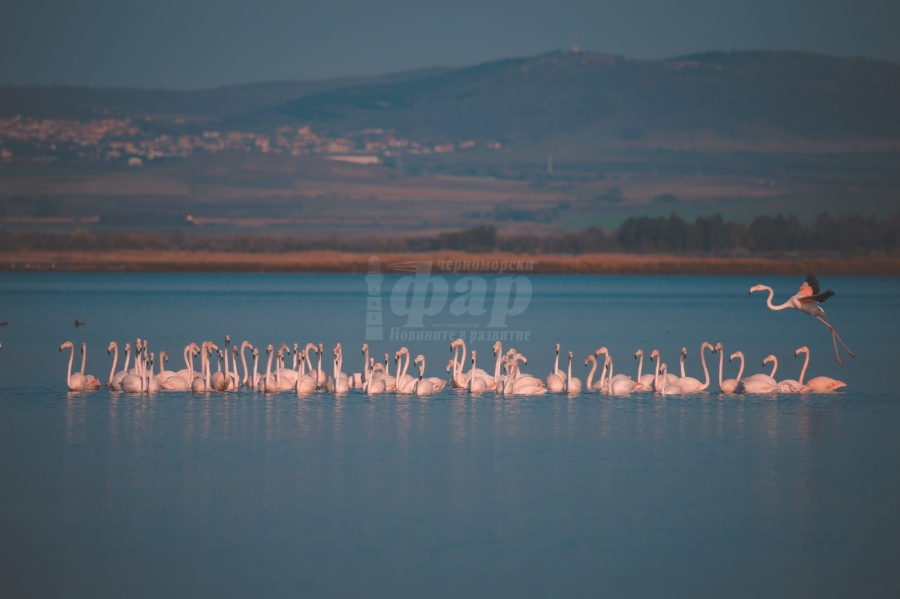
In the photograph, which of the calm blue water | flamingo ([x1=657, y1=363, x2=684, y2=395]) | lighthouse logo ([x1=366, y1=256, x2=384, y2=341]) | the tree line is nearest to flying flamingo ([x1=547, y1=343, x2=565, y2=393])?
the calm blue water

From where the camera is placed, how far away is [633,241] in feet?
389

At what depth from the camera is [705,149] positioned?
193 m

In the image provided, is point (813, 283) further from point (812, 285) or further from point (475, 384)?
point (475, 384)

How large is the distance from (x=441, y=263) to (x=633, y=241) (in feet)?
83.3

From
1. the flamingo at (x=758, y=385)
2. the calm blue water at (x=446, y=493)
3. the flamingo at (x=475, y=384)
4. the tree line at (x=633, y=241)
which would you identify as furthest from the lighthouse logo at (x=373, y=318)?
the tree line at (x=633, y=241)

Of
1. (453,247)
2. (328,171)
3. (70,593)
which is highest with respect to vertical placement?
(328,171)

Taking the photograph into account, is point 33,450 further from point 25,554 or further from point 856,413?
point 856,413

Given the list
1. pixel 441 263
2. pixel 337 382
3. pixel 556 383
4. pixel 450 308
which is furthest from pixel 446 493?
pixel 441 263

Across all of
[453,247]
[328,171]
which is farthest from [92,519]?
[328,171]

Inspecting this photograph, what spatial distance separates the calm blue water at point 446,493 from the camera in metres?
12.4

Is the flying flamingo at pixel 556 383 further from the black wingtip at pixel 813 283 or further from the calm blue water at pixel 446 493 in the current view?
the black wingtip at pixel 813 283

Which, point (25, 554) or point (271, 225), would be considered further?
point (271, 225)

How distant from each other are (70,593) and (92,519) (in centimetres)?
252

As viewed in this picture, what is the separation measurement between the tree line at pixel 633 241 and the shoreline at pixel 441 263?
3658 millimetres
